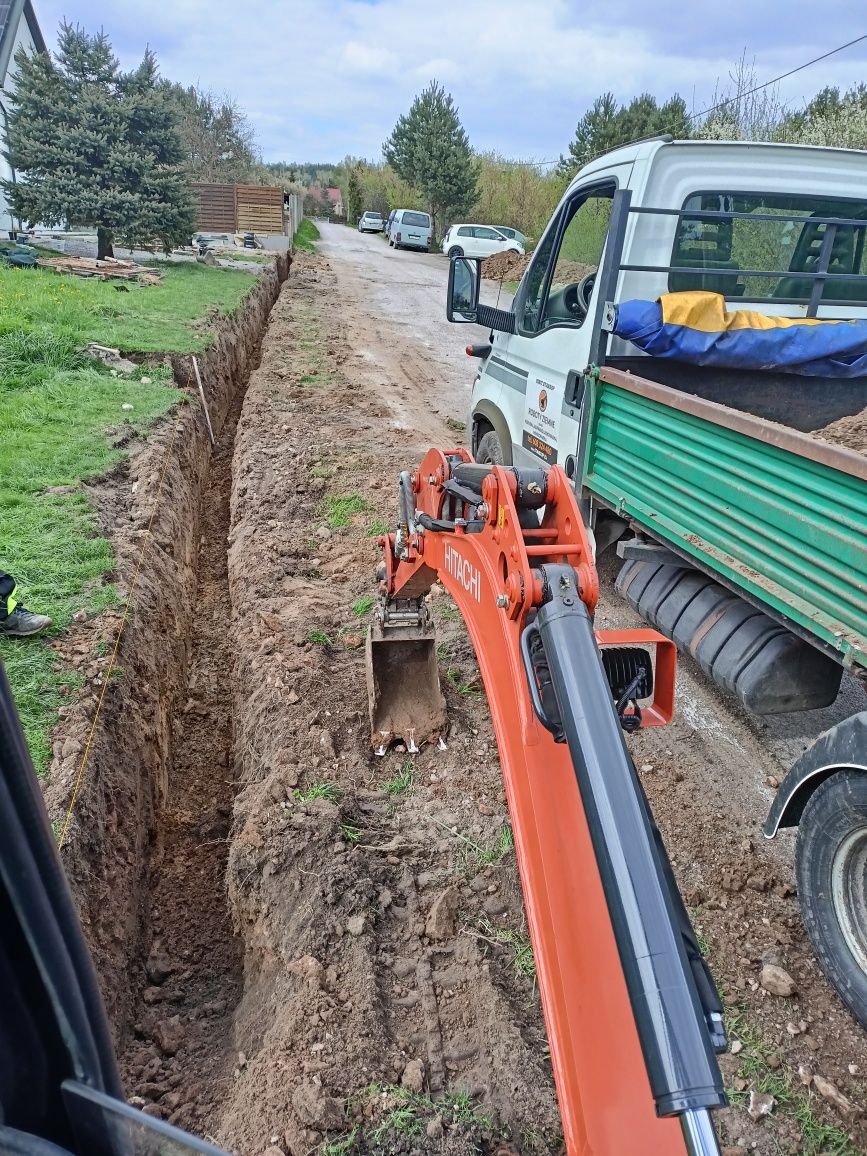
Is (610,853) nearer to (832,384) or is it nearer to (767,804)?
(767,804)

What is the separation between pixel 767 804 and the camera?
391 centimetres

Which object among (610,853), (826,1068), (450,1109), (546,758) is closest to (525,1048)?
(450,1109)

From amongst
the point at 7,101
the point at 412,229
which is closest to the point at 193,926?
the point at 7,101

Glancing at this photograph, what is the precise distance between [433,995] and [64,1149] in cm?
238

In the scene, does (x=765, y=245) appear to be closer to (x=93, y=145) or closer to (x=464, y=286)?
(x=464, y=286)

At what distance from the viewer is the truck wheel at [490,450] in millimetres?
6234

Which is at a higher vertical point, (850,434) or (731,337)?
(731,337)

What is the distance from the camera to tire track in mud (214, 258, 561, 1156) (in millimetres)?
2582

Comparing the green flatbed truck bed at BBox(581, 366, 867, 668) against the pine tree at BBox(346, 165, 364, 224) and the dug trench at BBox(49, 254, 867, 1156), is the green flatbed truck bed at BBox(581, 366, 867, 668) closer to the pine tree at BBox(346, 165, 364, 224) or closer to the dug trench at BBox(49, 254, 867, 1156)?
the dug trench at BBox(49, 254, 867, 1156)

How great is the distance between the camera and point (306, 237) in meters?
37.8

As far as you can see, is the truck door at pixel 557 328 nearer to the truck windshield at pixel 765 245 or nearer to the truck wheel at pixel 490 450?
the truck wheel at pixel 490 450

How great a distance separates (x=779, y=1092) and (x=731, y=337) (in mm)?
3545

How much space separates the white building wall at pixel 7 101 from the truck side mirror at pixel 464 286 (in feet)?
54.4

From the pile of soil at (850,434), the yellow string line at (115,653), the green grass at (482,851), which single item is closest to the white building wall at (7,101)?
the yellow string line at (115,653)
